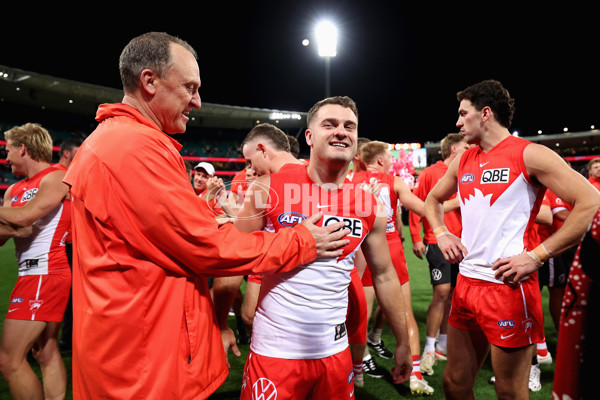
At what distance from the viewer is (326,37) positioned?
11.5 meters

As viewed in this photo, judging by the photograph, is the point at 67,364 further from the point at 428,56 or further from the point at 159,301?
the point at 428,56

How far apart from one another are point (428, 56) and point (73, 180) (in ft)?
95.9

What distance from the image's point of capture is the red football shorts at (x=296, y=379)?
→ 5.41ft

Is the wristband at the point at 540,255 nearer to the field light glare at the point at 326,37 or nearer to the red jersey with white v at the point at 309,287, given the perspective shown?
the red jersey with white v at the point at 309,287

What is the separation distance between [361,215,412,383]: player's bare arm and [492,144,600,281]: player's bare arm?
619mm

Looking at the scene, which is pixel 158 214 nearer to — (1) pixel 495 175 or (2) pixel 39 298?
(1) pixel 495 175

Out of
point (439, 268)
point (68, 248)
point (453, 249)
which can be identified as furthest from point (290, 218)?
point (68, 248)

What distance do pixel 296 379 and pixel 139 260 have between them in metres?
0.93

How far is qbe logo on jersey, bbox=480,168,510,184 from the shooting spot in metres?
2.18

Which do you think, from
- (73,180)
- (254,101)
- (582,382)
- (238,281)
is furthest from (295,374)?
(254,101)

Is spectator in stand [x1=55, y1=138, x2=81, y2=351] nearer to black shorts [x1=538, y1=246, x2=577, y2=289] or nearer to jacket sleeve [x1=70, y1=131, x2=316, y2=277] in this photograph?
jacket sleeve [x1=70, y1=131, x2=316, y2=277]

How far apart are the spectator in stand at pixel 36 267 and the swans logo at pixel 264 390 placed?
6.87 ft

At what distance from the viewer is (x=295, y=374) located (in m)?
1.67

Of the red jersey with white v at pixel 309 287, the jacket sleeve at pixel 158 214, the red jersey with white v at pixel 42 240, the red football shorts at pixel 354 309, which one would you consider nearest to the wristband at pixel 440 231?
the red football shorts at pixel 354 309
